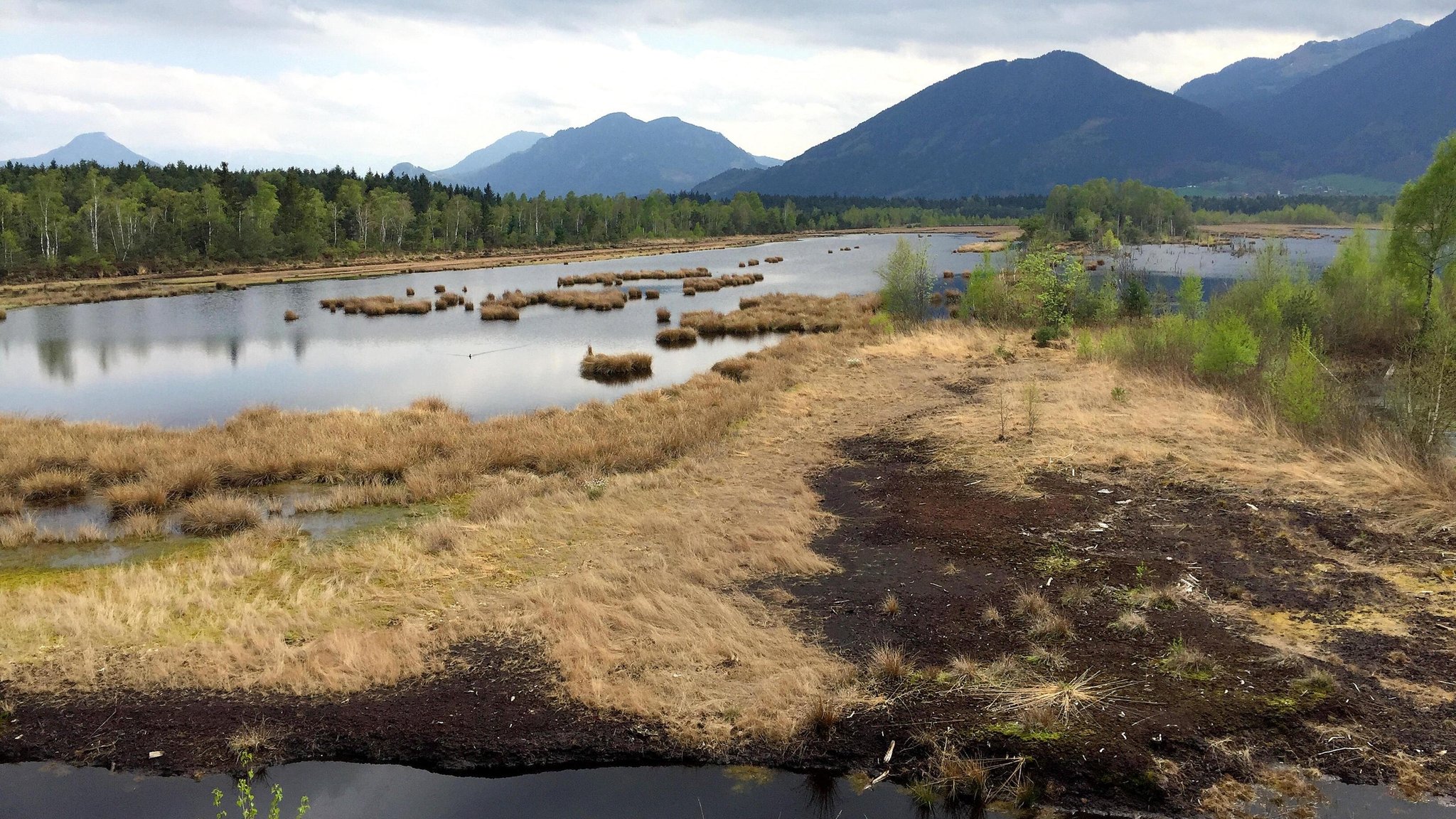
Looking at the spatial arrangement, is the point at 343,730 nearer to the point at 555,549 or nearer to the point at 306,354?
the point at 555,549

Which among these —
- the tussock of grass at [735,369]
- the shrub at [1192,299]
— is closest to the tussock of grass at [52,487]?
the tussock of grass at [735,369]

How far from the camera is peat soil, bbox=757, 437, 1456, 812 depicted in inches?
317

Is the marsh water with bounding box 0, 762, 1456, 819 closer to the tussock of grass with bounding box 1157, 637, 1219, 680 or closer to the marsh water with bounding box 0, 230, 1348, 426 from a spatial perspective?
the tussock of grass with bounding box 1157, 637, 1219, 680


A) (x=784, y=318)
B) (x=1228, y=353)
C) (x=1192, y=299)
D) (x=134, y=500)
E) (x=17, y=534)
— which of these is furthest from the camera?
(x=784, y=318)

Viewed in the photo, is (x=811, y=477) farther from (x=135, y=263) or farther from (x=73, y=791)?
(x=135, y=263)

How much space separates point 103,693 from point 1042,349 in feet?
113

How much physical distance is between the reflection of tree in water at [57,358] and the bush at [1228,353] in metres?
41.0

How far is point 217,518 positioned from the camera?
1566cm

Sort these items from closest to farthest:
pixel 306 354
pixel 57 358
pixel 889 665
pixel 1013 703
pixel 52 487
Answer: pixel 1013 703 < pixel 889 665 < pixel 52 487 < pixel 57 358 < pixel 306 354

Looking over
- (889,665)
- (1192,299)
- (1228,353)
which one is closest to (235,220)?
(1192,299)

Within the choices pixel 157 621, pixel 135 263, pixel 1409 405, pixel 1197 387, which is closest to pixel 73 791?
pixel 157 621

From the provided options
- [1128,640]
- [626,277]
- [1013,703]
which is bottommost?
[1013,703]

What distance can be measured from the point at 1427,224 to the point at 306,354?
147 feet

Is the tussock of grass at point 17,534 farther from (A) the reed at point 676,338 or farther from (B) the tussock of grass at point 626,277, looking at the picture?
(B) the tussock of grass at point 626,277
